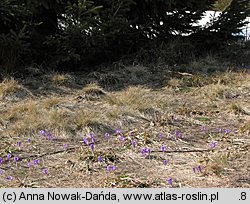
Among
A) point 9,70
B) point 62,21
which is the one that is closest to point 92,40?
point 62,21

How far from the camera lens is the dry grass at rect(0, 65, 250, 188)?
12.0 feet

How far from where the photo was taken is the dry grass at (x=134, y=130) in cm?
366

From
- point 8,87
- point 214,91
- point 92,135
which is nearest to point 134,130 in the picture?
point 92,135

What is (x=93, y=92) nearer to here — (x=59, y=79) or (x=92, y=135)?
(x=59, y=79)

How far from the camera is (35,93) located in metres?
5.99

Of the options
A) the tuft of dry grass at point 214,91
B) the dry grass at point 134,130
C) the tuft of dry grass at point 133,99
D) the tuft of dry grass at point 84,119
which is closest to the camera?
the dry grass at point 134,130

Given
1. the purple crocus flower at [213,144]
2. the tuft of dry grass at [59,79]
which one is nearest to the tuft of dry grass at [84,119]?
the purple crocus flower at [213,144]

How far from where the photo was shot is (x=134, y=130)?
15.2 ft

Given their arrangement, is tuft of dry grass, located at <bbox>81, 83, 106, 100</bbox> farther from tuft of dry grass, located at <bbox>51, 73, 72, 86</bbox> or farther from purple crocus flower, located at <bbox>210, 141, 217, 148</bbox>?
purple crocus flower, located at <bbox>210, 141, 217, 148</bbox>

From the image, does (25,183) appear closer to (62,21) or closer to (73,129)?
(73,129)

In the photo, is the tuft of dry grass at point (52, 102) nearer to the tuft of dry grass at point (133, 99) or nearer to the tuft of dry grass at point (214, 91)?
the tuft of dry grass at point (133, 99)

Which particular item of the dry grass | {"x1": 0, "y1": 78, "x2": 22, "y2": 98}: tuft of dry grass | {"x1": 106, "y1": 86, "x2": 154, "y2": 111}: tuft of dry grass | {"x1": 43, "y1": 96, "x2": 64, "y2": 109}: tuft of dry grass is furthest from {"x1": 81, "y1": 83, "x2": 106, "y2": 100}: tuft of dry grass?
{"x1": 0, "y1": 78, "x2": 22, "y2": 98}: tuft of dry grass

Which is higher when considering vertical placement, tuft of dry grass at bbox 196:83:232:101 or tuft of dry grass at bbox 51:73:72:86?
tuft of dry grass at bbox 196:83:232:101
